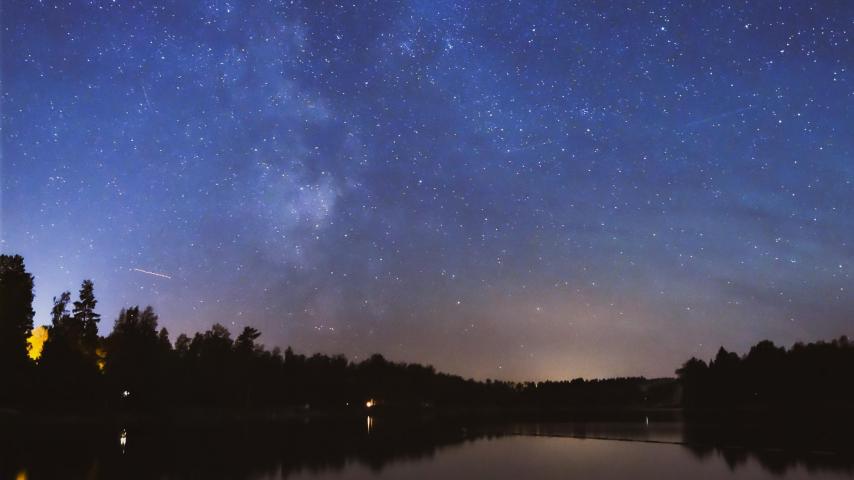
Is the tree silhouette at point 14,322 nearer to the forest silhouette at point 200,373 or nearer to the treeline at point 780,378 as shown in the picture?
the forest silhouette at point 200,373

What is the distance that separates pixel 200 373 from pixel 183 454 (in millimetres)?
72063

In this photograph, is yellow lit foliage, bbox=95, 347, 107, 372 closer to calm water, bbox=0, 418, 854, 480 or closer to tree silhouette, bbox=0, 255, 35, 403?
tree silhouette, bbox=0, 255, 35, 403

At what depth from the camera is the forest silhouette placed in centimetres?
6066

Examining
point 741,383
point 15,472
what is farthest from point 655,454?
point 741,383

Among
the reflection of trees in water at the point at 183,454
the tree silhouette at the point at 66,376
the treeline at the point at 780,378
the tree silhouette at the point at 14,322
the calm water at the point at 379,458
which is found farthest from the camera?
the treeline at the point at 780,378

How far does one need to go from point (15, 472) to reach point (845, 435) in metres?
61.9

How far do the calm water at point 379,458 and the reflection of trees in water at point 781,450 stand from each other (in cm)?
10

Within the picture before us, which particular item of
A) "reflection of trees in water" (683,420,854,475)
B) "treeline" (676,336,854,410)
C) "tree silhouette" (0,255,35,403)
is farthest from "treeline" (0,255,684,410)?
"treeline" (676,336,854,410)

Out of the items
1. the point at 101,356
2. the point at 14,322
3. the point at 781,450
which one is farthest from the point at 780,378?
the point at 14,322

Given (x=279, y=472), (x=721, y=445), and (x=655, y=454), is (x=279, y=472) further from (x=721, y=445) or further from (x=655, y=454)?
(x=721, y=445)

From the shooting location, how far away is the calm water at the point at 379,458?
29.9 meters

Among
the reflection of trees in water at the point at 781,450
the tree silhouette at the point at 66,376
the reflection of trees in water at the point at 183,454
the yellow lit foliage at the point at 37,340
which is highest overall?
the yellow lit foliage at the point at 37,340

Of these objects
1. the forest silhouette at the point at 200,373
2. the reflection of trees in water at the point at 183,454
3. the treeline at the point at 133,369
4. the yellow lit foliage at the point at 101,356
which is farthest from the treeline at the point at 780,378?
the yellow lit foliage at the point at 101,356

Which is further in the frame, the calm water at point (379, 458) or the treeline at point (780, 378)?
the treeline at point (780, 378)
